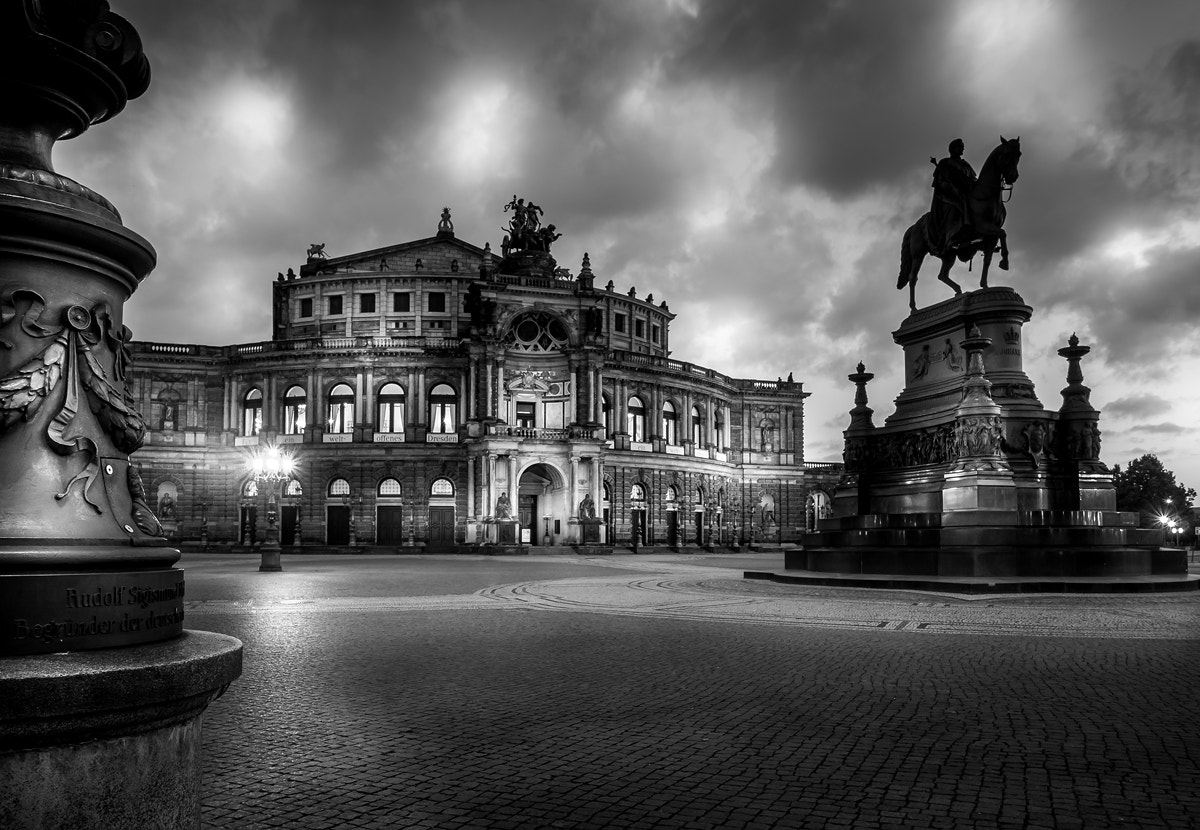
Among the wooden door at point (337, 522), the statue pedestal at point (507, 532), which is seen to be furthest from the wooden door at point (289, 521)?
the statue pedestal at point (507, 532)

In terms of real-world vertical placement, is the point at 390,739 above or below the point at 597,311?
below

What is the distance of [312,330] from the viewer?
75.8 metres

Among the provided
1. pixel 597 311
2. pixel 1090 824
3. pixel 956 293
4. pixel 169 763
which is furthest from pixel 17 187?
pixel 597 311

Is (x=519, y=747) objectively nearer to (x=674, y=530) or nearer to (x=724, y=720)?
(x=724, y=720)

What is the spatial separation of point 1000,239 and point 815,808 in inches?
811

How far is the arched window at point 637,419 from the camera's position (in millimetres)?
72125

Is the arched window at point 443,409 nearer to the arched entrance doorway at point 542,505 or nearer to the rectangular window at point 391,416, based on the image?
the rectangular window at point 391,416

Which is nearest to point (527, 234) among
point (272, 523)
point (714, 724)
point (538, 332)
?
point (538, 332)

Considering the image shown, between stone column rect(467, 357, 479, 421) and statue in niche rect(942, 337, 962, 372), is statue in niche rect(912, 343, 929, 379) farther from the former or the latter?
stone column rect(467, 357, 479, 421)

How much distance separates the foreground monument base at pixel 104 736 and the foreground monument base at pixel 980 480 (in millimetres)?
17423

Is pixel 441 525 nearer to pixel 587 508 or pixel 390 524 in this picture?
pixel 390 524

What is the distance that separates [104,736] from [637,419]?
6948 cm

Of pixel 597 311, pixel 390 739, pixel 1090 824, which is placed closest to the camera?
pixel 1090 824

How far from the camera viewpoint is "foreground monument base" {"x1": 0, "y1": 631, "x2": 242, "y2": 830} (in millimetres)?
3043
